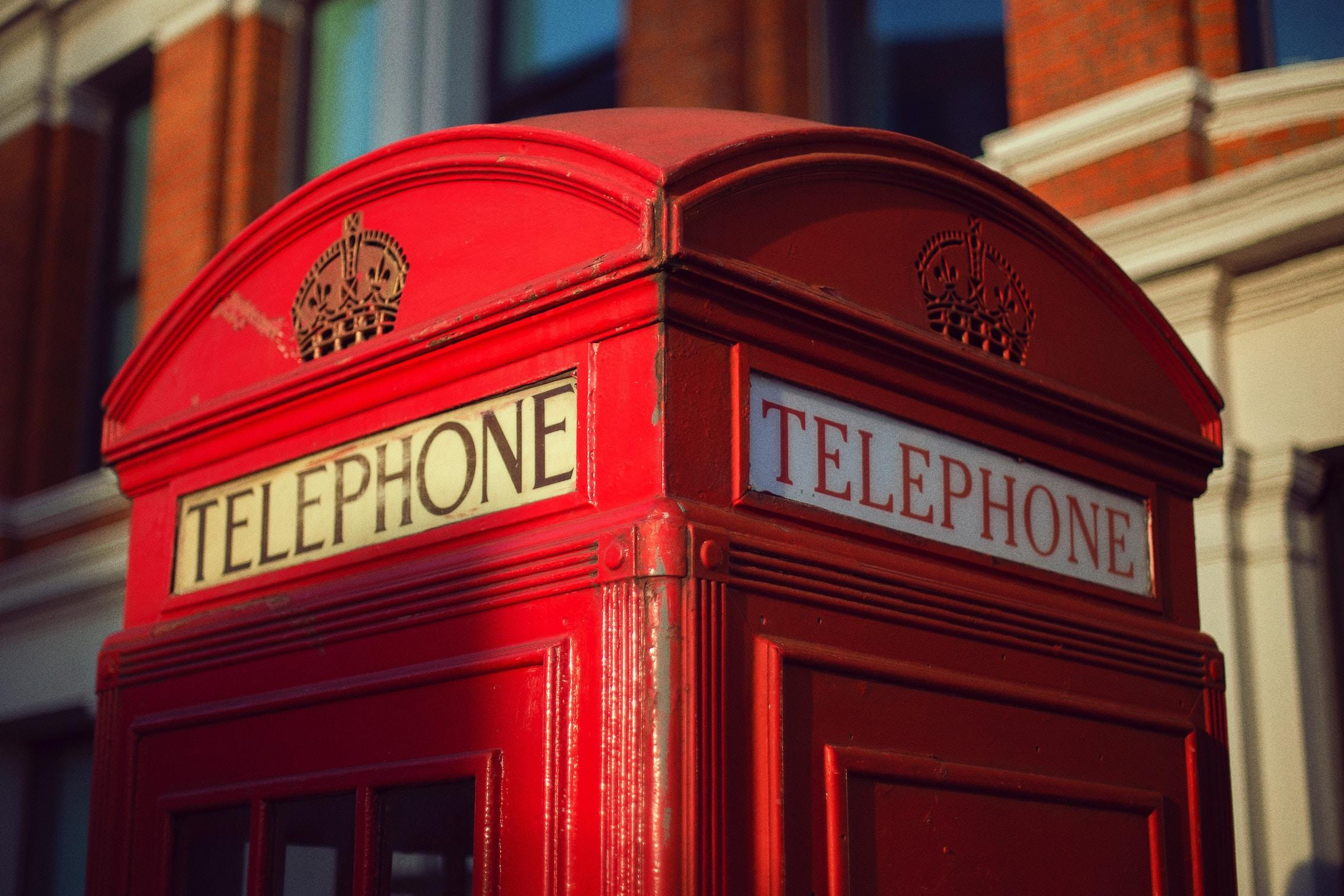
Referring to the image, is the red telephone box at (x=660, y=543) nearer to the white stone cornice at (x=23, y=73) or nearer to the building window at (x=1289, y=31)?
the building window at (x=1289, y=31)

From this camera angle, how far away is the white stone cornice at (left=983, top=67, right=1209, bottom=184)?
4859 mm

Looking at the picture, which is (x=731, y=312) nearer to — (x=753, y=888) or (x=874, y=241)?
(x=874, y=241)

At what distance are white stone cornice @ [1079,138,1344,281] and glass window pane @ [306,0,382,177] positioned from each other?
4.37 m

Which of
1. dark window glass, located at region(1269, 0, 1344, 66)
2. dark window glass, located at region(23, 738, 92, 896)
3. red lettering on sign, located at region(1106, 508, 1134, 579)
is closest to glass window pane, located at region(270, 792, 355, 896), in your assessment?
red lettering on sign, located at region(1106, 508, 1134, 579)

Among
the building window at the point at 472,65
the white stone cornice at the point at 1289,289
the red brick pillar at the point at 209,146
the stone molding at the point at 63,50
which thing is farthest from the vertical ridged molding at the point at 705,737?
the stone molding at the point at 63,50

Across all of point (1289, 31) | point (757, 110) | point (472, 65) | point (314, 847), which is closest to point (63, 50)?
point (472, 65)

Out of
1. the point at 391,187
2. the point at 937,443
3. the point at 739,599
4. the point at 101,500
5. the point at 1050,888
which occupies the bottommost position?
the point at 1050,888

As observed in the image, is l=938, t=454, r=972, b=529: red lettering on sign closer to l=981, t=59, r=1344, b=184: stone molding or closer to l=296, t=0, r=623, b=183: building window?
l=981, t=59, r=1344, b=184: stone molding

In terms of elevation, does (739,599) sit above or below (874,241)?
below

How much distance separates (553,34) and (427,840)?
598 cm

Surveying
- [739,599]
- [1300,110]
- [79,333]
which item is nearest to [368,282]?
[739,599]

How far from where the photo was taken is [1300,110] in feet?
15.6

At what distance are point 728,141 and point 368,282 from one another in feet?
2.02

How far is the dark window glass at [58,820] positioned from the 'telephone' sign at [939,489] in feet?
21.5
